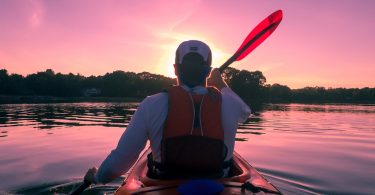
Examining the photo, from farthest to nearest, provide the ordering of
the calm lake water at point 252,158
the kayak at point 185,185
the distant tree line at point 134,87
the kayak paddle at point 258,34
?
1. the distant tree line at point 134,87
2. the calm lake water at point 252,158
3. the kayak paddle at point 258,34
4. the kayak at point 185,185

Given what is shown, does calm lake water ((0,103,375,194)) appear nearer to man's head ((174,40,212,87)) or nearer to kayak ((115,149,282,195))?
kayak ((115,149,282,195))

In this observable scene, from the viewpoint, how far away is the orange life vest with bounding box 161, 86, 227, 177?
3.24 metres

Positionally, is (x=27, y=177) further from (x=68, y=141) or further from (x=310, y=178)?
(x=310, y=178)

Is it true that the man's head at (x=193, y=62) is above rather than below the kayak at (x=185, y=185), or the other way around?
above

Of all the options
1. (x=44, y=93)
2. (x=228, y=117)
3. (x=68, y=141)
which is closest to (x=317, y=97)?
(x=44, y=93)

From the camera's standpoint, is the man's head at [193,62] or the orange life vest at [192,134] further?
the man's head at [193,62]

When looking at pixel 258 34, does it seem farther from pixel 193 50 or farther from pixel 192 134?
pixel 192 134

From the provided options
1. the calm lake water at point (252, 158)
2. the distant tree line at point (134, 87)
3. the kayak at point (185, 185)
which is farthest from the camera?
the distant tree line at point (134, 87)

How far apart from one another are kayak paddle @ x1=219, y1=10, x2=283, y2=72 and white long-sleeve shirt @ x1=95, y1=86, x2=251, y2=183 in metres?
3.15

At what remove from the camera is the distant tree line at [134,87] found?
9088 cm

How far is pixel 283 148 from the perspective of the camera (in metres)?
12.0

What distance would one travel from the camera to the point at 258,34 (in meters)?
6.62

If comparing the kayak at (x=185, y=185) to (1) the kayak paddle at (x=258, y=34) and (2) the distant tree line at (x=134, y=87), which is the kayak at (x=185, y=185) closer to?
(1) the kayak paddle at (x=258, y=34)

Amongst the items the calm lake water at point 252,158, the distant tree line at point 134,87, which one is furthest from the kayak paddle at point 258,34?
the distant tree line at point 134,87
